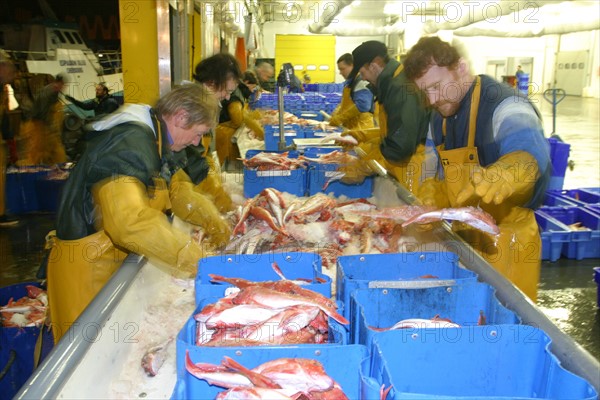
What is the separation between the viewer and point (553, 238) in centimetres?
A: 621

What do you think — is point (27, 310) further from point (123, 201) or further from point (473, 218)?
point (473, 218)

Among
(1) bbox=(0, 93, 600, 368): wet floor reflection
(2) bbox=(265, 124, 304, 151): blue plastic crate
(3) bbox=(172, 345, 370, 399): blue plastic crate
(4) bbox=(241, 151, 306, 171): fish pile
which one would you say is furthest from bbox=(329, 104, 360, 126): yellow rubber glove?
(3) bbox=(172, 345, 370, 399): blue plastic crate

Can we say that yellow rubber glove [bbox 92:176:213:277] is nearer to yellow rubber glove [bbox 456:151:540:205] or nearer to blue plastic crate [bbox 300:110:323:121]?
yellow rubber glove [bbox 456:151:540:205]

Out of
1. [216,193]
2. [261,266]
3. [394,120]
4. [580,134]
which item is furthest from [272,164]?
[580,134]

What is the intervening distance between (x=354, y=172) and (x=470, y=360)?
2.93 m

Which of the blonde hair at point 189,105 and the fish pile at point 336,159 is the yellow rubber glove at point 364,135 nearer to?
the fish pile at point 336,159

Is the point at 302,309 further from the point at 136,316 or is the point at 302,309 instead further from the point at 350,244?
the point at 350,244

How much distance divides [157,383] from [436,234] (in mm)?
1811

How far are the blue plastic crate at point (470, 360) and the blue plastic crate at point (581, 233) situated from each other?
5280 millimetres

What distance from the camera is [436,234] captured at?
299 centimetres

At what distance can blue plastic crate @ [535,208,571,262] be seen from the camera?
6.21 m

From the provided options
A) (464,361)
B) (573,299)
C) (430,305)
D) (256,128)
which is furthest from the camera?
(256,128)

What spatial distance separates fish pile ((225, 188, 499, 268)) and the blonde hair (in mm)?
841

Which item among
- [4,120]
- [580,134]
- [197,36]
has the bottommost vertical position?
[580,134]
